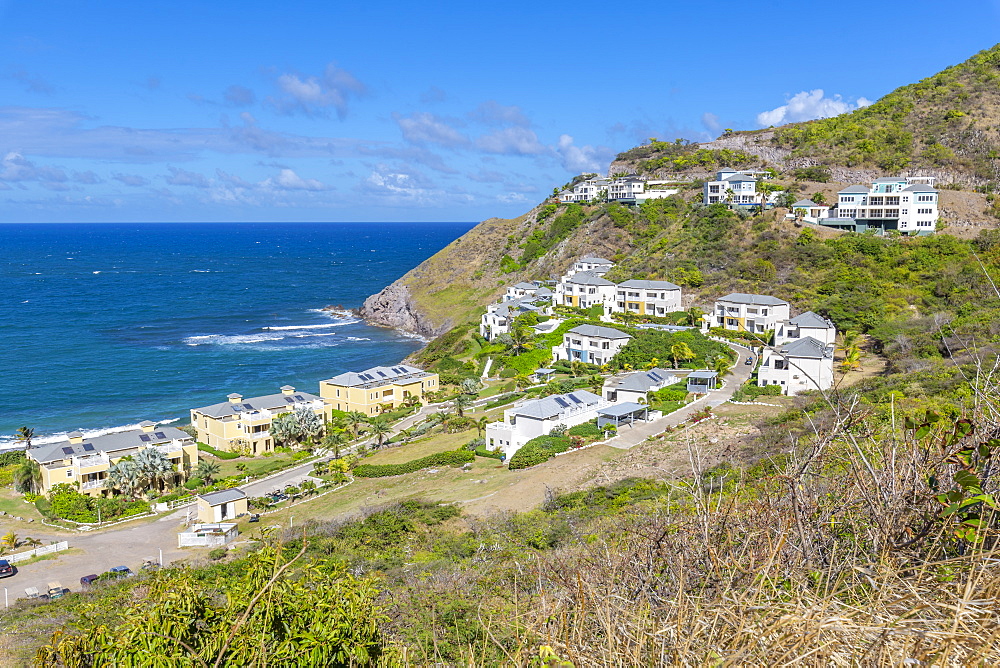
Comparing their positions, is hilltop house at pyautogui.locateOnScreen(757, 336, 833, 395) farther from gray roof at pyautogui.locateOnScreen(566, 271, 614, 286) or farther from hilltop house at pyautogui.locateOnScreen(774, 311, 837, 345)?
gray roof at pyautogui.locateOnScreen(566, 271, 614, 286)

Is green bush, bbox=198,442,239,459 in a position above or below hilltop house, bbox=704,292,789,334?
below

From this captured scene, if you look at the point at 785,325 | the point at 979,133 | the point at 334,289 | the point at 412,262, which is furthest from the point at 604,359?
the point at 412,262

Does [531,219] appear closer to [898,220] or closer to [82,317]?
[898,220]

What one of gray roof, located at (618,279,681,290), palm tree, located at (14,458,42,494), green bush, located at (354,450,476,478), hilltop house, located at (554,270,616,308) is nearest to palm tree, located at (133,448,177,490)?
palm tree, located at (14,458,42,494)

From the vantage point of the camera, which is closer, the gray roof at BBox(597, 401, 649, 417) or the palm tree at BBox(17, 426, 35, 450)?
the gray roof at BBox(597, 401, 649, 417)

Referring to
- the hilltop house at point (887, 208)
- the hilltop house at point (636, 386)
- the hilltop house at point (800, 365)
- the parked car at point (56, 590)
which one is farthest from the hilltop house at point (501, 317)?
the parked car at point (56, 590)

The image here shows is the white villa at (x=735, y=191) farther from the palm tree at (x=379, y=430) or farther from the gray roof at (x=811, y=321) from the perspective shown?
the palm tree at (x=379, y=430)
